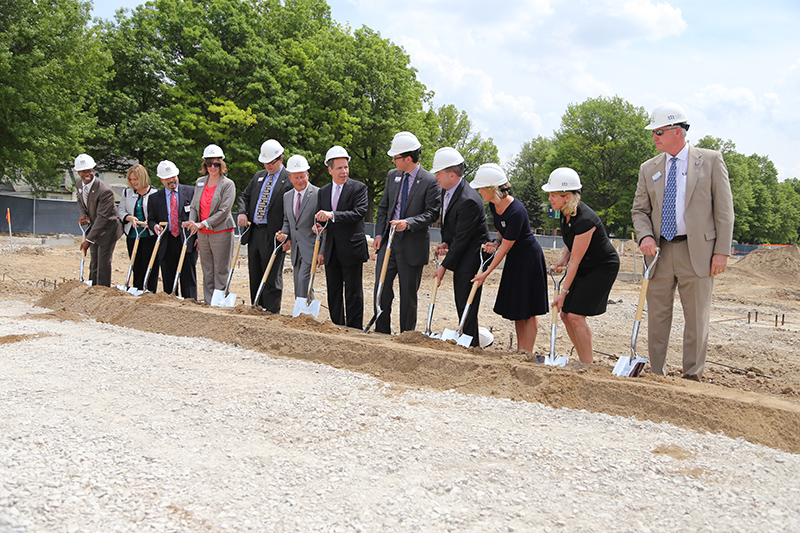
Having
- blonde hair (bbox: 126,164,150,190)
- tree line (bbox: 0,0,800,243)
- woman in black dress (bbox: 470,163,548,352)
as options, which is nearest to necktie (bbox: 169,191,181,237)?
blonde hair (bbox: 126,164,150,190)

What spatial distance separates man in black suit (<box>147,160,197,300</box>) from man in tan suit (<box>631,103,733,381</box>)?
554 cm

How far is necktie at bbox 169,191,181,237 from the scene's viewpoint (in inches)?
316

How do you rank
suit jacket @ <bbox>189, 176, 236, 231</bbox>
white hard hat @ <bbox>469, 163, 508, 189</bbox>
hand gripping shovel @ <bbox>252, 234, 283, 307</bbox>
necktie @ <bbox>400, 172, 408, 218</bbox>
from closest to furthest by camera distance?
1. white hard hat @ <bbox>469, 163, 508, 189</bbox>
2. necktie @ <bbox>400, 172, 408, 218</bbox>
3. hand gripping shovel @ <bbox>252, 234, 283, 307</bbox>
4. suit jacket @ <bbox>189, 176, 236, 231</bbox>

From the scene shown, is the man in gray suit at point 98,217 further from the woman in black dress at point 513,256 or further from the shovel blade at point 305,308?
the woman in black dress at point 513,256

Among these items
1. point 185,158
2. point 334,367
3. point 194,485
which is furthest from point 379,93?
point 194,485

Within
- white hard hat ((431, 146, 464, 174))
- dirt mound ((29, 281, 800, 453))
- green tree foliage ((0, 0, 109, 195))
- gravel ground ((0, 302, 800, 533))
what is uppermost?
green tree foliage ((0, 0, 109, 195))

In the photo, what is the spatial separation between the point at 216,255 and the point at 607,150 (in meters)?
43.6

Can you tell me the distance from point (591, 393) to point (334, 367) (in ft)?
6.64

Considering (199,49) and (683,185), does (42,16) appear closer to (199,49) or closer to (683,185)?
(199,49)

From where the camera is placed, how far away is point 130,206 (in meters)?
8.47

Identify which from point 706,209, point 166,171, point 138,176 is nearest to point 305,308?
point 166,171

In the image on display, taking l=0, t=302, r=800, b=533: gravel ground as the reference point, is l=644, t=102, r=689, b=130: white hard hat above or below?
above

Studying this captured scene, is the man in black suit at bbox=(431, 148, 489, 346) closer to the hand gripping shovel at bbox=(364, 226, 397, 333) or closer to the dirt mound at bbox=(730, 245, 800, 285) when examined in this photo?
the hand gripping shovel at bbox=(364, 226, 397, 333)

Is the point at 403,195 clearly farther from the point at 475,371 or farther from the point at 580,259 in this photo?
the point at 475,371
